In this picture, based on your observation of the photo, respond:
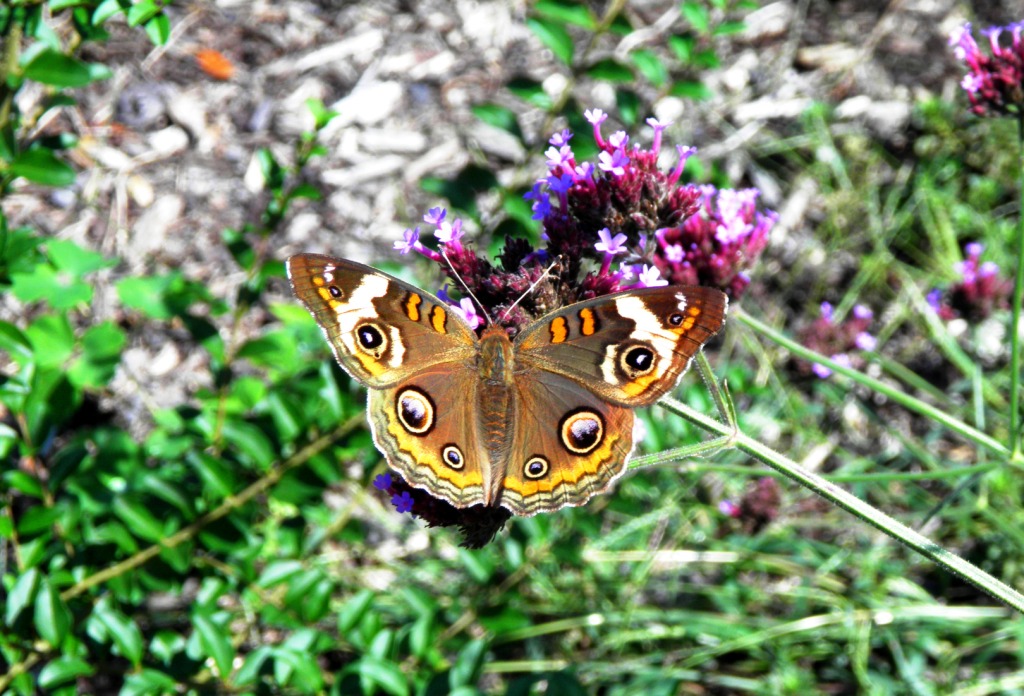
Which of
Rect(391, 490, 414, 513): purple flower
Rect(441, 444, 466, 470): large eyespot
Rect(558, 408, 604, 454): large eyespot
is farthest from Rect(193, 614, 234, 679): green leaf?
Rect(558, 408, 604, 454): large eyespot

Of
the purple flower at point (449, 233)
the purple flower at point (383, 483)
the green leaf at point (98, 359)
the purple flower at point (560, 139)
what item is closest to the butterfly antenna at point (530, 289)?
the purple flower at point (449, 233)

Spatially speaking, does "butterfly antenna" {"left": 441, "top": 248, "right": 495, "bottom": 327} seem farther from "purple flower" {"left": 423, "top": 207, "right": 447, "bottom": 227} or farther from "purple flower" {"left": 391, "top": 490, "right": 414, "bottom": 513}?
"purple flower" {"left": 391, "top": 490, "right": 414, "bottom": 513}

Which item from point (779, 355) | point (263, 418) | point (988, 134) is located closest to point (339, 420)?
point (263, 418)

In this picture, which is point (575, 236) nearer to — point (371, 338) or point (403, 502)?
point (371, 338)

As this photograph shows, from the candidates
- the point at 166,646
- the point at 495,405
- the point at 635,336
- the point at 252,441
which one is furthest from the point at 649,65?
the point at 166,646

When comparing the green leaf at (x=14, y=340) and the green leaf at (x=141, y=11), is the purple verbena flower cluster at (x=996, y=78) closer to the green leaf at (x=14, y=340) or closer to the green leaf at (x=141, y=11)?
the green leaf at (x=141, y=11)

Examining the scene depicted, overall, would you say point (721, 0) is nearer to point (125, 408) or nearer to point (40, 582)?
point (40, 582)
